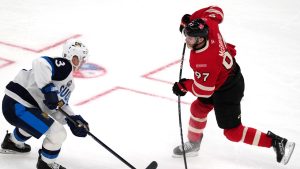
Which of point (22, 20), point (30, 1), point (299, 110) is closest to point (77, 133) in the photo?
point (299, 110)

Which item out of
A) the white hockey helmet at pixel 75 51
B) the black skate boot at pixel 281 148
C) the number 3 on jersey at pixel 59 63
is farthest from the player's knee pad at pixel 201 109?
the number 3 on jersey at pixel 59 63

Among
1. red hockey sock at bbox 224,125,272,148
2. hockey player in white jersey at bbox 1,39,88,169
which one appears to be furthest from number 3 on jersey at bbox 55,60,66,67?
red hockey sock at bbox 224,125,272,148

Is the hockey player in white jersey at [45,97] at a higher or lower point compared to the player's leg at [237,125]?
higher

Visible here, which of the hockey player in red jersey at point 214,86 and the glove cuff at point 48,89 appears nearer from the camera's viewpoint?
the glove cuff at point 48,89

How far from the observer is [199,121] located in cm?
407

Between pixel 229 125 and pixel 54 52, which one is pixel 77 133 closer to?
pixel 229 125

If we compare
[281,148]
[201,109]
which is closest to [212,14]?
[201,109]

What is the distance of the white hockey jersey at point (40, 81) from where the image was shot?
3.42m

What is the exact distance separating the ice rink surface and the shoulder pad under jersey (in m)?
0.65

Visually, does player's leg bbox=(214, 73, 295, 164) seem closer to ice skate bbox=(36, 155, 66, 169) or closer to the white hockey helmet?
the white hockey helmet

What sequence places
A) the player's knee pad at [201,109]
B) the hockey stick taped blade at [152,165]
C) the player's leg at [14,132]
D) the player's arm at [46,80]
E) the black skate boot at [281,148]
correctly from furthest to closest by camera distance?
the player's knee pad at [201,109]
the black skate boot at [281,148]
the hockey stick taped blade at [152,165]
the player's leg at [14,132]
the player's arm at [46,80]

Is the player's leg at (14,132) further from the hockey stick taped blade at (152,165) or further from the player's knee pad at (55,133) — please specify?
the hockey stick taped blade at (152,165)

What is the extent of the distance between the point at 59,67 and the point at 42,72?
0.11 metres

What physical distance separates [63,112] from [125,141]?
772 millimetres
